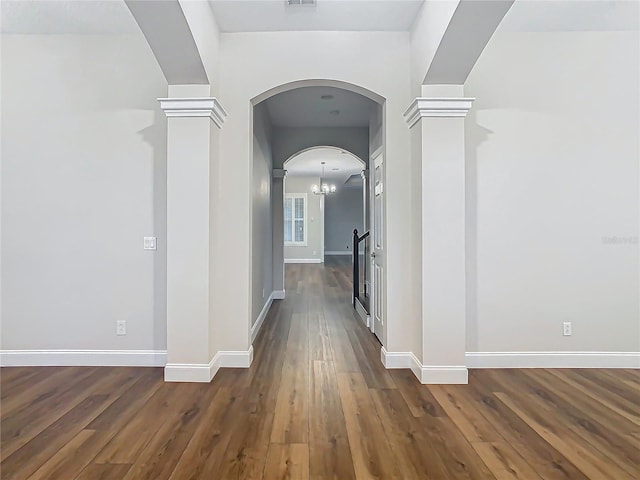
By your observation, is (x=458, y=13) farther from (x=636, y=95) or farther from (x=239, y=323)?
(x=239, y=323)

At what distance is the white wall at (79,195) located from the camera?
3408 mm

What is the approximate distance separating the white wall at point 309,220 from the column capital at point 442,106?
10010 millimetres

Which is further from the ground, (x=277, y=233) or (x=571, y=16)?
(x=571, y=16)

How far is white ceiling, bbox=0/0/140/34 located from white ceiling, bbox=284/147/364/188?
16.5 ft

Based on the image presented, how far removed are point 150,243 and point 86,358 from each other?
119 cm

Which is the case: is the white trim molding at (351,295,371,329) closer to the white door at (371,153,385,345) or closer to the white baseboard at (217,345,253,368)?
the white door at (371,153,385,345)

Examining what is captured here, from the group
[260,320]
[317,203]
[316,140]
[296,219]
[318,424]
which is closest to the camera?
[318,424]

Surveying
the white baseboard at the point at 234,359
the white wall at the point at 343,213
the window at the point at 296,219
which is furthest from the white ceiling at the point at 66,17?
the white wall at the point at 343,213

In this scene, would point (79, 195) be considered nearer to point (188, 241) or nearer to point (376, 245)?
point (188, 241)

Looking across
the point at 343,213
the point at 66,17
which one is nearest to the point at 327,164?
the point at 343,213

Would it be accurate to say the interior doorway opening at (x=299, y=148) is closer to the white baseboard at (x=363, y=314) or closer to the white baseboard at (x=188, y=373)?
the white baseboard at (x=363, y=314)

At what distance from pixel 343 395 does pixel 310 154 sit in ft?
23.3

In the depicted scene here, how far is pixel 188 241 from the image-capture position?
3.05 metres

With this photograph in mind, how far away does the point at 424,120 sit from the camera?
3037 mm
